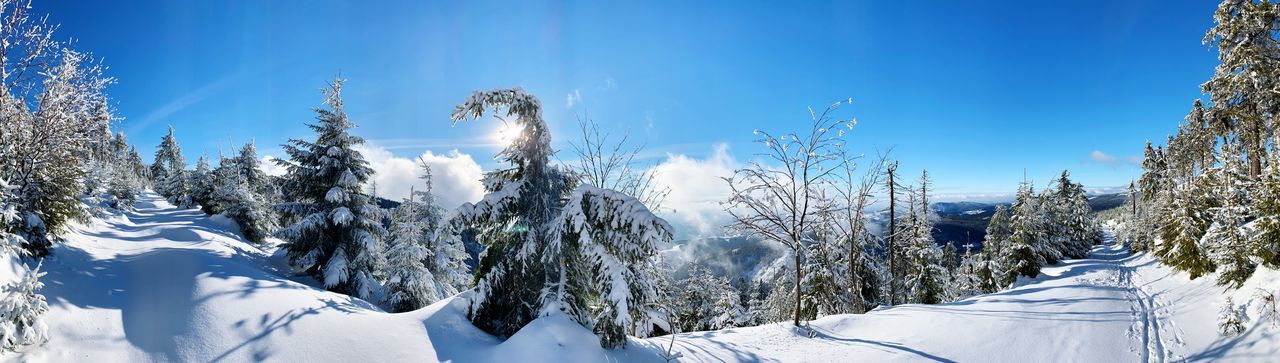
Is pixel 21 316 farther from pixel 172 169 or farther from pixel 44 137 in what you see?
pixel 172 169

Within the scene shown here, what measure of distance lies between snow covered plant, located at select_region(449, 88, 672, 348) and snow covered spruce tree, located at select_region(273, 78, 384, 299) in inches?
344

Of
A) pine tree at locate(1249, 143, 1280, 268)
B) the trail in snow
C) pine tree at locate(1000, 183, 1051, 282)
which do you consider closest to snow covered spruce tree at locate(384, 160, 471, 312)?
the trail in snow

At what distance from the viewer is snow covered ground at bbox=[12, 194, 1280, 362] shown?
659cm

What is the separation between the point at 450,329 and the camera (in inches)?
310

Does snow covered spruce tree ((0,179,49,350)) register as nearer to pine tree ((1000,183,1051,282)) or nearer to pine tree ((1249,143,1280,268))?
pine tree ((1249,143,1280,268))

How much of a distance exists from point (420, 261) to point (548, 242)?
11.1m

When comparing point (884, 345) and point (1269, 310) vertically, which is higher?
point (1269, 310)

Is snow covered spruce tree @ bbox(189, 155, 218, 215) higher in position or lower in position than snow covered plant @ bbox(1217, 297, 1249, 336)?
higher

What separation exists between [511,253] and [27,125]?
1308 cm

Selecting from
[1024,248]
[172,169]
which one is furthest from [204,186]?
[1024,248]

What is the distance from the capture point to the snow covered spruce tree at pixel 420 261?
1500cm

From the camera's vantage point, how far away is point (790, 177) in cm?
1219

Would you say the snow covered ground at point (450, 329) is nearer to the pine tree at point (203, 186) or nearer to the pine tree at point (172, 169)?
the pine tree at point (203, 186)

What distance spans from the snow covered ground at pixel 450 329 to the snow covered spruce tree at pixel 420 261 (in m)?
2.05
